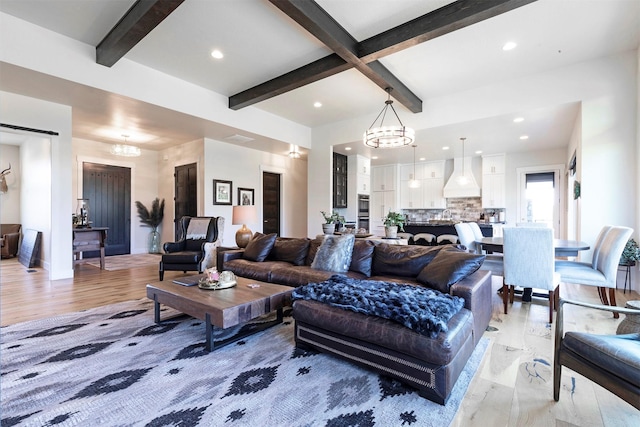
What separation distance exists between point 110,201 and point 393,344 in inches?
321

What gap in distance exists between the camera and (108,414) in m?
1.58

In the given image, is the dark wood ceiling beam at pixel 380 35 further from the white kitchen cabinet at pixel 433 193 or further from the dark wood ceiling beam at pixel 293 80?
the white kitchen cabinet at pixel 433 193

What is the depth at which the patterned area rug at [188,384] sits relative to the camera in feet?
5.13

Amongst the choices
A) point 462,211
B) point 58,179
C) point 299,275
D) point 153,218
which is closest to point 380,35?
point 299,275

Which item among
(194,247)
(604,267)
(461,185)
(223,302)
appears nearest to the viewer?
(223,302)

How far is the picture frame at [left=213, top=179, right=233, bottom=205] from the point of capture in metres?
6.79

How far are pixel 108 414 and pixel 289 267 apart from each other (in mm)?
2211

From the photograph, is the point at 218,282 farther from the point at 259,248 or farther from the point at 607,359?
the point at 607,359

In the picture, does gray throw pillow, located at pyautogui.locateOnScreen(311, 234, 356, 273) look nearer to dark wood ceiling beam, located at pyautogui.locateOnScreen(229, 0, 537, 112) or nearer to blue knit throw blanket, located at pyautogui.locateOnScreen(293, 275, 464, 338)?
blue knit throw blanket, located at pyautogui.locateOnScreen(293, 275, 464, 338)

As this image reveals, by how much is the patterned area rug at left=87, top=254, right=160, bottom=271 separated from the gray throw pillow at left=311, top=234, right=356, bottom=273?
438cm

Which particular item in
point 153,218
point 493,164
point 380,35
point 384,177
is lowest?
point 153,218

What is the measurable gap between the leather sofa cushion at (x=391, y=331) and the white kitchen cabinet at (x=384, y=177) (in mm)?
7668

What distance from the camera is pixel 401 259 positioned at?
10.3 ft

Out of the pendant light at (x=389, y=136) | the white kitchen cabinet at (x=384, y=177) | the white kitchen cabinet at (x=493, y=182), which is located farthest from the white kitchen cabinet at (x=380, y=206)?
the pendant light at (x=389, y=136)
